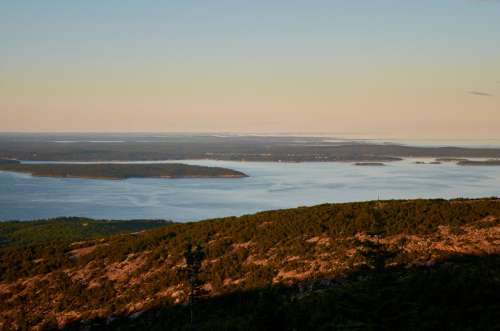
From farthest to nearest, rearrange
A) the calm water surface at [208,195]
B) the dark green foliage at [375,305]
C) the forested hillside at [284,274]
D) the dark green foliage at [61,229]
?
the calm water surface at [208,195] → the dark green foliage at [61,229] → the forested hillside at [284,274] → the dark green foliage at [375,305]

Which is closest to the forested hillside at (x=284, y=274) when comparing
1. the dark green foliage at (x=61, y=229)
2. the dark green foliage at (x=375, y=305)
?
the dark green foliage at (x=375, y=305)

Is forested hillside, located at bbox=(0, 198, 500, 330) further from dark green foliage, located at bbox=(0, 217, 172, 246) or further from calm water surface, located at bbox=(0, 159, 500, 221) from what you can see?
calm water surface, located at bbox=(0, 159, 500, 221)

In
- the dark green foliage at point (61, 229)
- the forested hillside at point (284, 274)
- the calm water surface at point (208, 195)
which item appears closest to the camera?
the forested hillside at point (284, 274)

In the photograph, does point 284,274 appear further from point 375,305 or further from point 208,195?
point 208,195

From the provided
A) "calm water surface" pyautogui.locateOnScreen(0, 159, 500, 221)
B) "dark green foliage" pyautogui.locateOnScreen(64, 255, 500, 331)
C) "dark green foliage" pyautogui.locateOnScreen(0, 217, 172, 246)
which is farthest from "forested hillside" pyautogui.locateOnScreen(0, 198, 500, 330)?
"calm water surface" pyautogui.locateOnScreen(0, 159, 500, 221)

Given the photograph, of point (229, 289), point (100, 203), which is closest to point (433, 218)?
point (229, 289)

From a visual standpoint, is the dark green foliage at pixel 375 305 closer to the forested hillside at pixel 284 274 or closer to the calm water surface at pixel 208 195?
the forested hillside at pixel 284 274

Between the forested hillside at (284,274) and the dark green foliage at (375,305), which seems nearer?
the dark green foliage at (375,305)

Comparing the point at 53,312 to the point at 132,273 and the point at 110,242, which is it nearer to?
the point at 132,273

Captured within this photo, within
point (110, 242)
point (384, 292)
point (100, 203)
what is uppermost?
point (384, 292)
